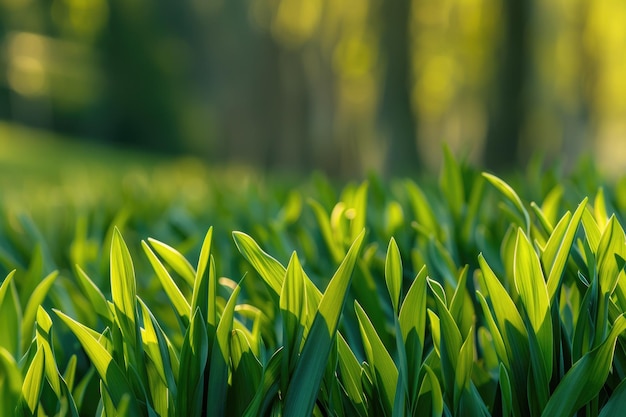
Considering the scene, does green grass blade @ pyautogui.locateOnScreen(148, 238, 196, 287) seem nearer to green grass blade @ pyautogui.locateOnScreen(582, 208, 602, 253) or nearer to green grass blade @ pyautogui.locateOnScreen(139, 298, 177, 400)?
green grass blade @ pyautogui.locateOnScreen(139, 298, 177, 400)

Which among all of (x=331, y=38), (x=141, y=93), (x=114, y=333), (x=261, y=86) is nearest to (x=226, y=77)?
(x=261, y=86)

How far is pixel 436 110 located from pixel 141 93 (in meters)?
15.0

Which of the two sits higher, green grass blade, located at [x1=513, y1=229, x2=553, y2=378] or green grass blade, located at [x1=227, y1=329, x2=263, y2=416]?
green grass blade, located at [x1=513, y1=229, x2=553, y2=378]

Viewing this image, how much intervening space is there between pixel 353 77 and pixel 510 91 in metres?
7.77

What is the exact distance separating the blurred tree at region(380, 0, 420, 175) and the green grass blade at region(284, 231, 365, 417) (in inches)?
455

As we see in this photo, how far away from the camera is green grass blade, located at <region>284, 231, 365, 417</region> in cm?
111

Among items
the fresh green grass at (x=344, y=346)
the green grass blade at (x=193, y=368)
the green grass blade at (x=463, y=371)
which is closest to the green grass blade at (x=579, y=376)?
the fresh green grass at (x=344, y=346)

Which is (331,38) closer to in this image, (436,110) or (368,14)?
(368,14)

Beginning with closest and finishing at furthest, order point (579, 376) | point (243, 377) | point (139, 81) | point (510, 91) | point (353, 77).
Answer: point (579, 376) < point (243, 377) < point (510, 91) < point (353, 77) < point (139, 81)

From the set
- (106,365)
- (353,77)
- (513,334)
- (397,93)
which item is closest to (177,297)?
(106,365)

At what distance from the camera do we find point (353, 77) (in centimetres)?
2005

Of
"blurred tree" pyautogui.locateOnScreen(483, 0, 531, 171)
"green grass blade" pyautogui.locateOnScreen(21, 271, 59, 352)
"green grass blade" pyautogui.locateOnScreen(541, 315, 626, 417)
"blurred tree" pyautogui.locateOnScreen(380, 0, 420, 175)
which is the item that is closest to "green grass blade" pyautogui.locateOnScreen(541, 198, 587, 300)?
"green grass blade" pyautogui.locateOnScreen(541, 315, 626, 417)

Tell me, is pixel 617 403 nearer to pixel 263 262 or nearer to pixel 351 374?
pixel 351 374

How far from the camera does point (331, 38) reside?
1814 centimetres
